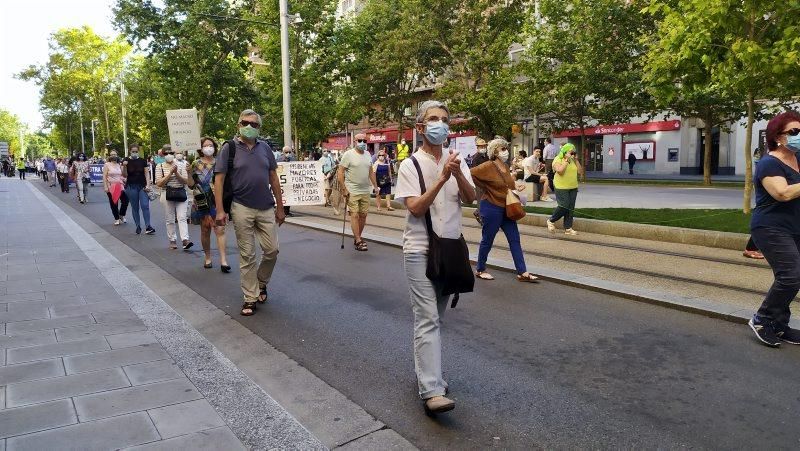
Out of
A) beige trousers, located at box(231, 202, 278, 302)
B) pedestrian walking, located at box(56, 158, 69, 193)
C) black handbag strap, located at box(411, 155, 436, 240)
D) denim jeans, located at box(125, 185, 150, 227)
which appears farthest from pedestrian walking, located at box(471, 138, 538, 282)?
pedestrian walking, located at box(56, 158, 69, 193)

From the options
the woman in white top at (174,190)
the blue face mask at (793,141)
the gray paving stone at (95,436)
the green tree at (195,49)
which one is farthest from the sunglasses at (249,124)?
the green tree at (195,49)

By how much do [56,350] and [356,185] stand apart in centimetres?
587

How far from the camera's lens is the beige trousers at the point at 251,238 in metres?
5.74

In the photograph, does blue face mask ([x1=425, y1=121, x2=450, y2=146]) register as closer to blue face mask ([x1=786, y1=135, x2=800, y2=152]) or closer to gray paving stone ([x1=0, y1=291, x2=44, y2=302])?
blue face mask ([x1=786, y1=135, x2=800, y2=152])

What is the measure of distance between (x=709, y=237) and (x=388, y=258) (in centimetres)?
506

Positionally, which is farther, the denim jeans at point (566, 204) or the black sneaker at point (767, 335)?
the denim jeans at point (566, 204)

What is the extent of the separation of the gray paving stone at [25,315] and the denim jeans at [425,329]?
3.86 meters

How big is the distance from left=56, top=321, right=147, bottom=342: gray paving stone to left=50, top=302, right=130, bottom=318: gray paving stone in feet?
1.80

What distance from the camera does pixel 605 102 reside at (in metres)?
28.7

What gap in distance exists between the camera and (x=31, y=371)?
4039 millimetres

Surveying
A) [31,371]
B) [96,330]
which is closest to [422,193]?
[31,371]

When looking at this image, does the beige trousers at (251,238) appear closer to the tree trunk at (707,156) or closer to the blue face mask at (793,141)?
the blue face mask at (793,141)

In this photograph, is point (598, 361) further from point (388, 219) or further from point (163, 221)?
point (163, 221)

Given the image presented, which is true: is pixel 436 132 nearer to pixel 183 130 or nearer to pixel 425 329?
pixel 425 329
